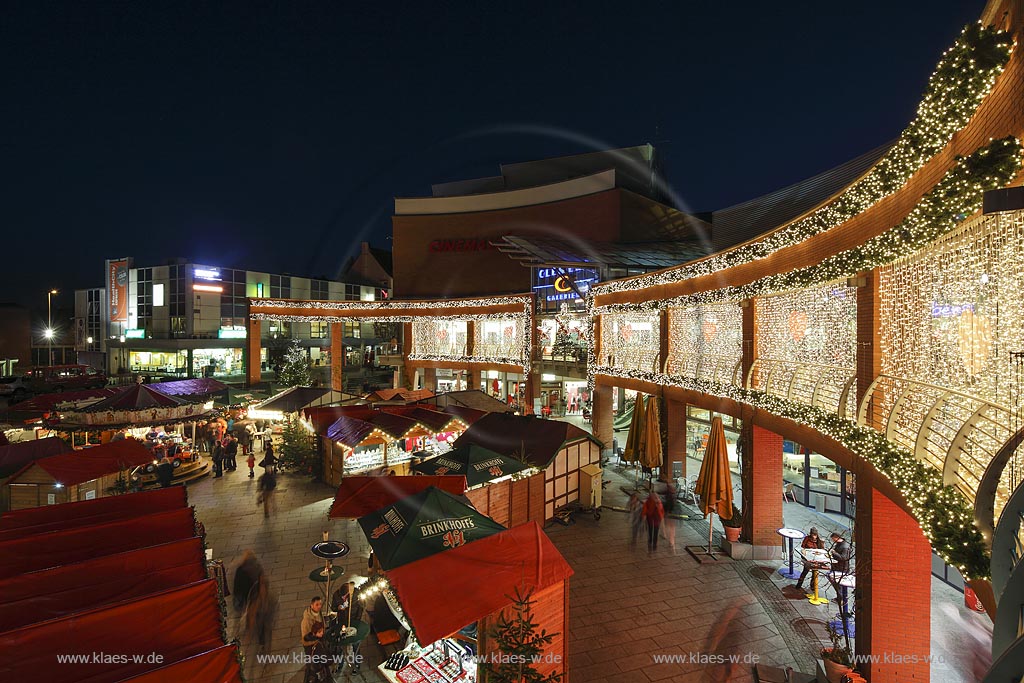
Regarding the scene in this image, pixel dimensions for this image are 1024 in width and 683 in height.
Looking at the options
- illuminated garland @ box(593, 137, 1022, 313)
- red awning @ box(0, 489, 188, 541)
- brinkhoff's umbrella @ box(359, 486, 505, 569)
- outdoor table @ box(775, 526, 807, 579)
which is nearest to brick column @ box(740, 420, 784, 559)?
outdoor table @ box(775, 526, 807, 579)

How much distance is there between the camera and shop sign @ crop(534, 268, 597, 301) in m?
24.8

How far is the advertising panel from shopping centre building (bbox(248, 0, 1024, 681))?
140ft

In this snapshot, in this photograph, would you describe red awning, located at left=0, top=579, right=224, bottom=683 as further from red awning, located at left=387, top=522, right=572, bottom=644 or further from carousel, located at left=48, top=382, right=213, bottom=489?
carousel, located at left=48, top=382, right=213, bottom=489

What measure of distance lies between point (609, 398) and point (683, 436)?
446cm

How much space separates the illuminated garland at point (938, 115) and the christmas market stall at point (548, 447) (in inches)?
339

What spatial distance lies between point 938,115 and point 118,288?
57912 mm

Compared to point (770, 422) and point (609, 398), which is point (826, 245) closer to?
point (770, 422)

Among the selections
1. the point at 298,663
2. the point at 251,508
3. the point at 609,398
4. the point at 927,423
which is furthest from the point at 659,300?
the point at 251,508

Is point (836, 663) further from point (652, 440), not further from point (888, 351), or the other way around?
point (652, 440)

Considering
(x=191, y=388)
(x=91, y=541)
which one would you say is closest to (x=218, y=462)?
(x=191, y=388)

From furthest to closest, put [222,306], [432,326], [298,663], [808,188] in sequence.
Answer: [222,306] → [432,326] → [808,188] → [298,663]

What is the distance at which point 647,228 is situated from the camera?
32.2m

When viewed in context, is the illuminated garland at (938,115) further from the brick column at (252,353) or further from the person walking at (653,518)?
the brick column at (252,353)

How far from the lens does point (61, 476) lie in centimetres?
1220
